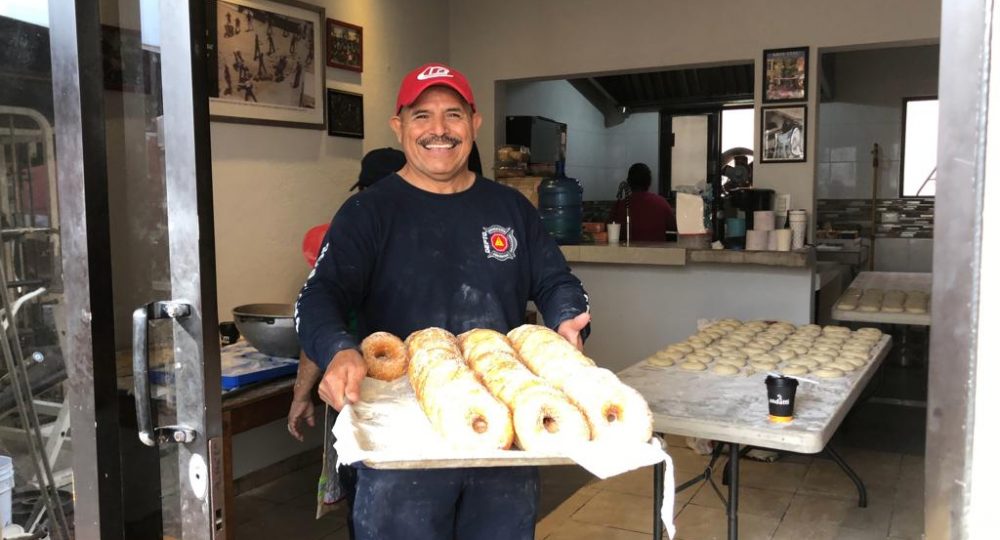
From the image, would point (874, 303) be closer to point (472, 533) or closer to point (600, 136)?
point (472, 533)

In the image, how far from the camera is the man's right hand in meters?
1.71

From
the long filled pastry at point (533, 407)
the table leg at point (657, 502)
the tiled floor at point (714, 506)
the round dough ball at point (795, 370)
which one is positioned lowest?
the tiled floor at point (714, 506)

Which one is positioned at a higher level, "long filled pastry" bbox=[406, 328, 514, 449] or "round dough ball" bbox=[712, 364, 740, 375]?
"long filled pastry" bbox=[406, 328, 514, 449]

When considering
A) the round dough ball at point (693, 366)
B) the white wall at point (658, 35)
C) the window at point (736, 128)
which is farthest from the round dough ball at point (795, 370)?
the window at point (736, 128)

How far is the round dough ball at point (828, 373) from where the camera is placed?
2900 millimetres

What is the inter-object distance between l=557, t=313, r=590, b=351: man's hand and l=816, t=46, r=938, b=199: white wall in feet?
23.7

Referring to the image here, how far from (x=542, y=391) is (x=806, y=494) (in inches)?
113

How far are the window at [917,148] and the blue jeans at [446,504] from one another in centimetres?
792

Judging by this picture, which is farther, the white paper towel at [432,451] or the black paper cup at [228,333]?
the black paper cup at [228,333]

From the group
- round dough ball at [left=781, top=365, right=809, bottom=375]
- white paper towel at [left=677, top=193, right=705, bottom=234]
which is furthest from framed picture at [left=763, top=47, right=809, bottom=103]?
Answer: round dough ball at [left=781, top=365, right=809, bottom=375]

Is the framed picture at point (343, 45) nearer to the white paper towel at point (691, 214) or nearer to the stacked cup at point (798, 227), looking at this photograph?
the white paper towel at point (691, 214)

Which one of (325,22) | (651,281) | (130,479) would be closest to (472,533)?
(130,479)

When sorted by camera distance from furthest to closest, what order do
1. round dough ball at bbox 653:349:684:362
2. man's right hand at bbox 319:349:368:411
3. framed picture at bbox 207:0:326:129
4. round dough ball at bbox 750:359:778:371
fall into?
framed picture at bbox 207:0:326:129, round dough ball at bbox 653:349:684:362, round dough ball at bbox 750:359:778:371, man's right hand at bbox 319:349:368:411

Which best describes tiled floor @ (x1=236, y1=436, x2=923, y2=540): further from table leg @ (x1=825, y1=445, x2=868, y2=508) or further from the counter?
the counter
